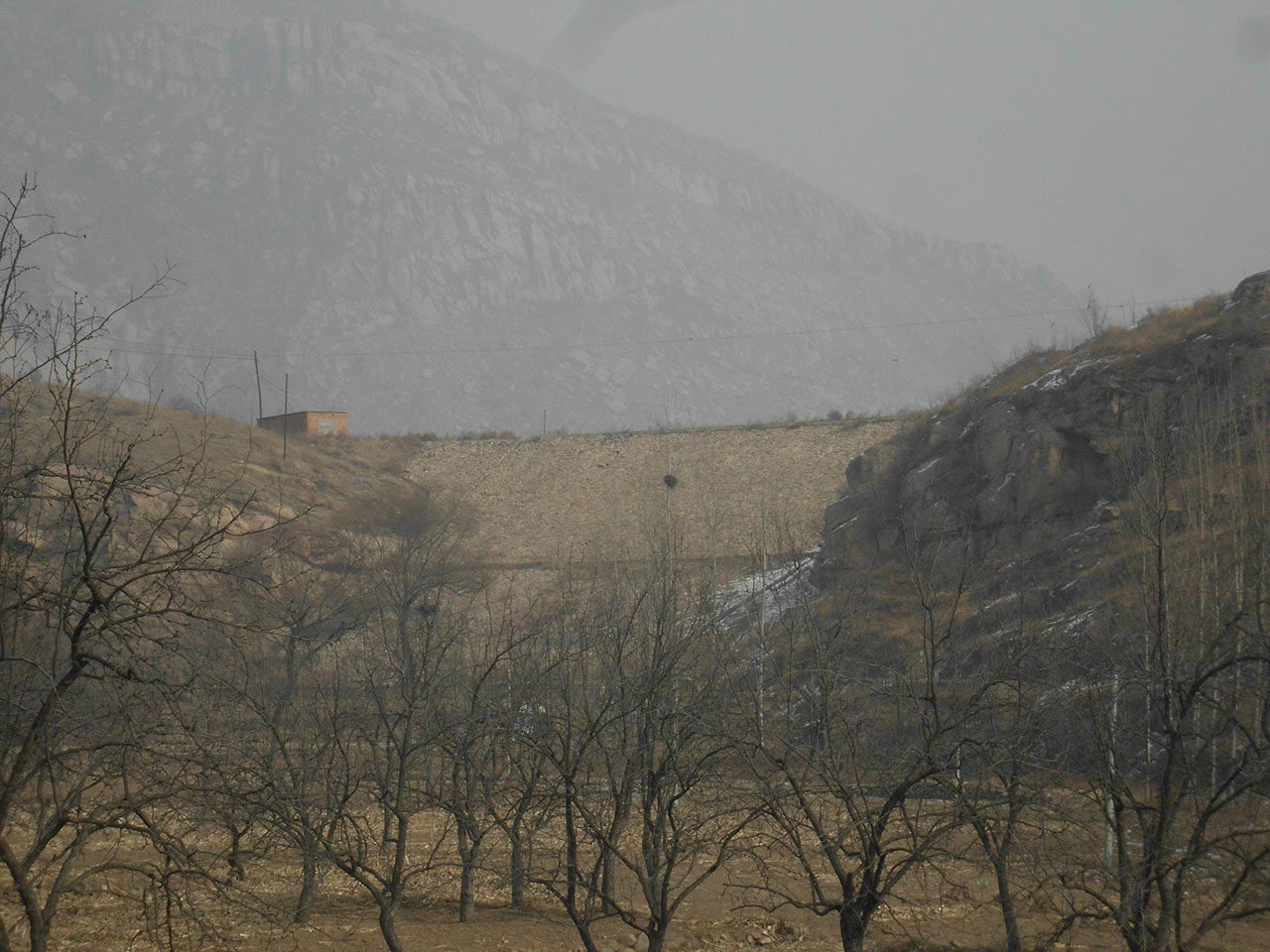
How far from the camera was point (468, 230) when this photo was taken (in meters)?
174

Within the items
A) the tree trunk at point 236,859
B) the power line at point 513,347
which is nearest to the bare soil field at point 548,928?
the tree trunk at point 236,859

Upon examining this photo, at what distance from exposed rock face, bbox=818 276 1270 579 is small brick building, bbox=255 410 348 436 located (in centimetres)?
4056

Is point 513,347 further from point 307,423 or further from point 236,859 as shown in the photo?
point 236,859

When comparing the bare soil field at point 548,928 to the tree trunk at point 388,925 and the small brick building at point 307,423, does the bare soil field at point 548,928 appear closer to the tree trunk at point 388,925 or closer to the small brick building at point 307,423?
the tree trunk at point 388,925

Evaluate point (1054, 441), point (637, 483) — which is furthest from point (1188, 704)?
point (637, 483)

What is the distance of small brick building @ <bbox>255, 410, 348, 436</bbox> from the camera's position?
69.4 metres

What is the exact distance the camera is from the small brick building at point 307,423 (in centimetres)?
6938

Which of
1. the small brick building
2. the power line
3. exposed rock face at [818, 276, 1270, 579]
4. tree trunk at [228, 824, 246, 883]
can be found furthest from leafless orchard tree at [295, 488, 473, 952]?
the power line

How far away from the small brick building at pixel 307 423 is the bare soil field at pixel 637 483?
593 cm

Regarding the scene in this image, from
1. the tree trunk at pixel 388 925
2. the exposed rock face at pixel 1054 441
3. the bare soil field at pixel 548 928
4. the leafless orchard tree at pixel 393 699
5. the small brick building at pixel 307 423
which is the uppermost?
the small brick building at pixel 307 423

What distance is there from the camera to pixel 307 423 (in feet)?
228

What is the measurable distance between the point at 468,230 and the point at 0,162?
7508 centimetres

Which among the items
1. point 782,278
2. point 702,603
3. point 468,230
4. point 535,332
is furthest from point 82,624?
point 782,278

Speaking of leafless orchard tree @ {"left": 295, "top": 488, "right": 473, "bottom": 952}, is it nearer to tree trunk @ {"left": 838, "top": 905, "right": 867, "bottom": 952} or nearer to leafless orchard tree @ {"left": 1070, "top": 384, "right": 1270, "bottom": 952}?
tree trunk @ {"left": 838, "top": 905, "right": 867, "bottom": 952}
